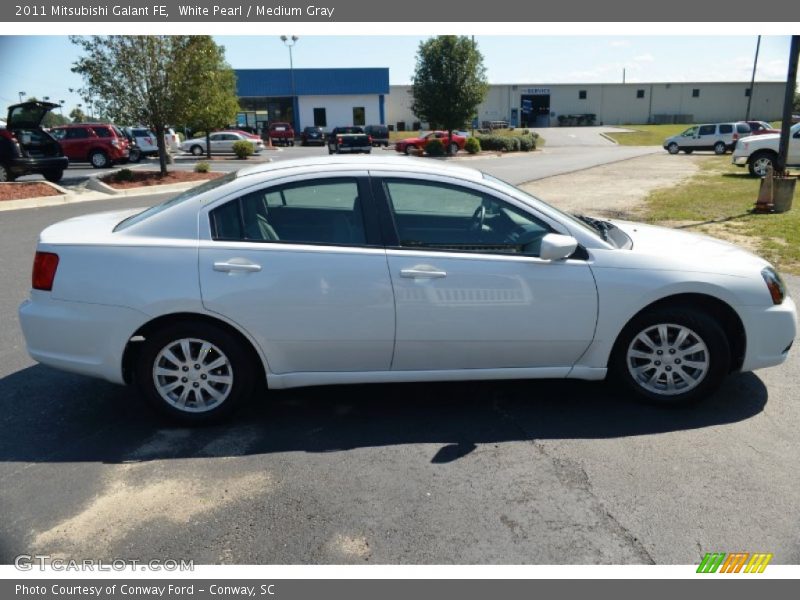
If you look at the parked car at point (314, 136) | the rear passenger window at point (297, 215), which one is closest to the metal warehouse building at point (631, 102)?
the parked car at point (314, 136)

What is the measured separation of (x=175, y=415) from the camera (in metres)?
4.01

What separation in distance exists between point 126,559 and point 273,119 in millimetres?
58181

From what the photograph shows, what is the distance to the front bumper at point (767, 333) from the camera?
407 centimetres

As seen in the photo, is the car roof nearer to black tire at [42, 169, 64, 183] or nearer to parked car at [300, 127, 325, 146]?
black tire at [42, 169, 64, 183]

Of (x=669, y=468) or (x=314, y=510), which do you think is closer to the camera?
(x=314, y=510)

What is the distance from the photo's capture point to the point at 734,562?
2.83 meters

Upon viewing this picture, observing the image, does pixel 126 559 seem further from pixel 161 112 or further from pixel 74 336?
pixel 161 112

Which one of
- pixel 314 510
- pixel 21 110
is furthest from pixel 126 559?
pixel 21 110

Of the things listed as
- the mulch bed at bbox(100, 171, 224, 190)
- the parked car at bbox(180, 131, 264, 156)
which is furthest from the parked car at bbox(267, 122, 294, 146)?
the mulch bed at bbox(100, 171, 224, 190)

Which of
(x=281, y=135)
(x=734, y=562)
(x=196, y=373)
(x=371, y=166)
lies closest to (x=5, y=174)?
(x=196, y=373)

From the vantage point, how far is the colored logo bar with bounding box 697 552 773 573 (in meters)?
2.81

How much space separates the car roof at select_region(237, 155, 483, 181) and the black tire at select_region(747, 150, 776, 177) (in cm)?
1757

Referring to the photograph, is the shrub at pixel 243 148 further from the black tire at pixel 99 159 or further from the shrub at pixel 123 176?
the shrub at pixel 123 176

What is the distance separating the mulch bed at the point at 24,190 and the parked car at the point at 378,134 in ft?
101
